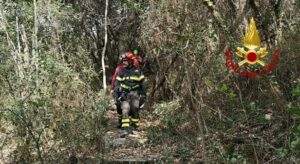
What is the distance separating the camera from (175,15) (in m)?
12.9

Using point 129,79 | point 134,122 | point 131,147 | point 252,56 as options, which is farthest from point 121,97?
point 252,56

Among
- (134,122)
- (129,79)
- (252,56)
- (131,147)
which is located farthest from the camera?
(134,122)

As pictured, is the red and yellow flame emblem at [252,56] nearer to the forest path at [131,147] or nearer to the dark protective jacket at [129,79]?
the forest path at [131,147]

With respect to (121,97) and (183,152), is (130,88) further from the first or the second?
(183,152)

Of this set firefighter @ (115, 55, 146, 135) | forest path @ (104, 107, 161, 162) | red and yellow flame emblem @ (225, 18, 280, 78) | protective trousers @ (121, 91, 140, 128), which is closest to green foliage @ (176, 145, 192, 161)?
forest path @ (104, 107, 161, 162)

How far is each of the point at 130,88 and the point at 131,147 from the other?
174 centimetres

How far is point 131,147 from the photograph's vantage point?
36.7 ft

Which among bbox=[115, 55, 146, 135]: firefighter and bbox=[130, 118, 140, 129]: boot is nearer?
bbox=[115, 55, 146, 135]: firefighter

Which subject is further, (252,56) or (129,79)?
(129,79)

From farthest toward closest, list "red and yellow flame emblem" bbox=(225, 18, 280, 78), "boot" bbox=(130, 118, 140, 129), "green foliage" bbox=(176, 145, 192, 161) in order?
1. "boot" bbox=(130, 118, 140, 129)
2. "green foliage" bbox=(176, 145, 192, 161)
3. "red and yellow flame emblem" bbox=(225, 18, 280, 78)

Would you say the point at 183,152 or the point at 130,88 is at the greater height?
the point at 130,88

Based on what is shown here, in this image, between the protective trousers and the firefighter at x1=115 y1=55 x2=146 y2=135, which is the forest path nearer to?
the protective trousers

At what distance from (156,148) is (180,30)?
303 cm

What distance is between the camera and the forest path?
10.2 m
